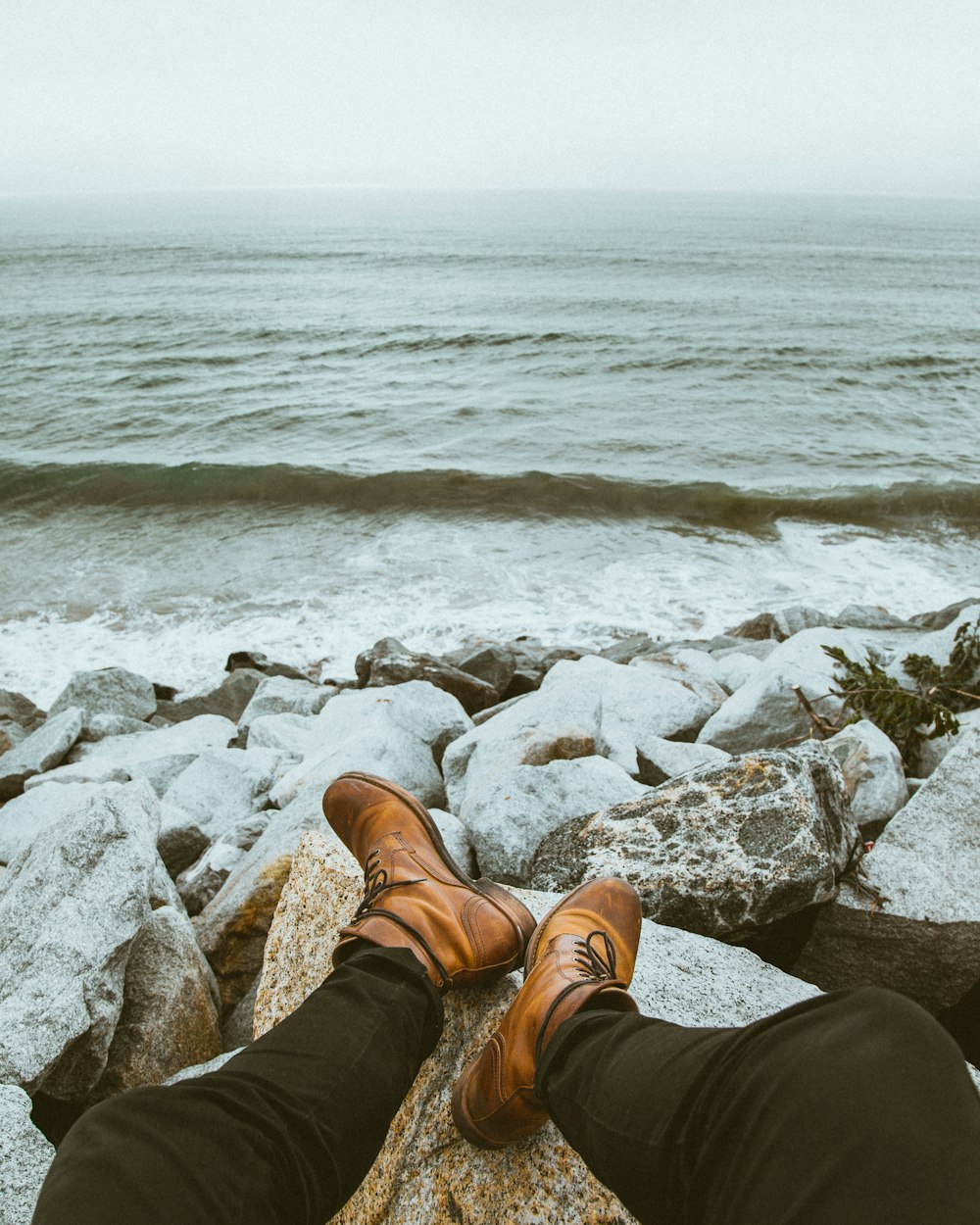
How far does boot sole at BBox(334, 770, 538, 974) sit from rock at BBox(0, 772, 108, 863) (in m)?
2.18

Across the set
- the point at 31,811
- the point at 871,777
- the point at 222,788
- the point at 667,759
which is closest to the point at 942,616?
the point at 667,759

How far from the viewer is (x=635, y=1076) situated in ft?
4.48

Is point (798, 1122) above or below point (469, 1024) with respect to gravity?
above

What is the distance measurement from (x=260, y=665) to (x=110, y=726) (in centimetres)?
167

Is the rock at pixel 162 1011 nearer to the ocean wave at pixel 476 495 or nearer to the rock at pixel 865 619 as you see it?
the rock at pixel 865 619

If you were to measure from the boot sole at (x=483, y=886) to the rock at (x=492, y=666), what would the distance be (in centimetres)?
414

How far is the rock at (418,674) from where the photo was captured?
6.43 metres

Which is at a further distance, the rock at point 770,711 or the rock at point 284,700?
the rock at point 284,700

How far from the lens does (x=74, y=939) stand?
91.7 inches

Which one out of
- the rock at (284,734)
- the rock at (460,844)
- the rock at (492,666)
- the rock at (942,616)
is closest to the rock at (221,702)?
the rock at (284,734)

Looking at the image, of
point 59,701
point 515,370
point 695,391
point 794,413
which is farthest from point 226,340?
point 59,701

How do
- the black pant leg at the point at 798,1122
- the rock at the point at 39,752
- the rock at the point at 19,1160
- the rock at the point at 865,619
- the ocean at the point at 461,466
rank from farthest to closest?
the ocean at the point at 461,466
the rock at the point at 865,619
the rock at the point at 39,752
the rock at the point at 19,1160
the black pant leg at the point at 798,1122

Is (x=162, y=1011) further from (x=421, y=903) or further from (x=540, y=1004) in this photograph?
(x=540, y=1004)

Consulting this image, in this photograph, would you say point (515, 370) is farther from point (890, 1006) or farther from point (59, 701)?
point (890, 1006)
